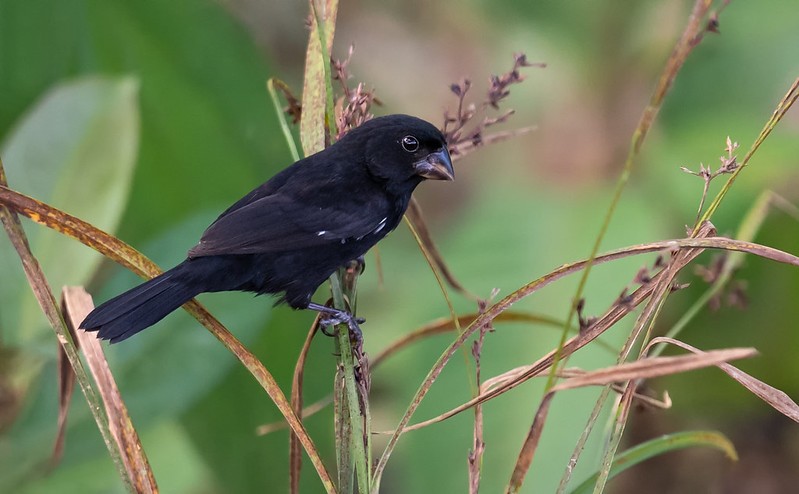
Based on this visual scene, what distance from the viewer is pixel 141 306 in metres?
1.61

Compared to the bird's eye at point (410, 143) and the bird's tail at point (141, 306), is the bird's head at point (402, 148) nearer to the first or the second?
the bird's eye at point (410, 143)

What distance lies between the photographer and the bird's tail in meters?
1.55

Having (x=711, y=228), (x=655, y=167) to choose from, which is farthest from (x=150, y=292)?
(x=655, y=167)

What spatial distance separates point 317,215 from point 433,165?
28cm

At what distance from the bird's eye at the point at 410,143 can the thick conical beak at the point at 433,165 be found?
0.10 ft

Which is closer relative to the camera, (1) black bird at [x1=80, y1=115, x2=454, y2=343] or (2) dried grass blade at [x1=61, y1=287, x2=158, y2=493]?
(2) dried grass blade at [x1=61, y1=287, x2=158, y2=493]

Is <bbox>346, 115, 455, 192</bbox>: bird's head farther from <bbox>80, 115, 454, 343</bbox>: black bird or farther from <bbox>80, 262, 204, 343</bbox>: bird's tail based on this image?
<bbox>80, 262, 204, 343</bbox>: bird's tail

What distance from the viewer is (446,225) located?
379 cm

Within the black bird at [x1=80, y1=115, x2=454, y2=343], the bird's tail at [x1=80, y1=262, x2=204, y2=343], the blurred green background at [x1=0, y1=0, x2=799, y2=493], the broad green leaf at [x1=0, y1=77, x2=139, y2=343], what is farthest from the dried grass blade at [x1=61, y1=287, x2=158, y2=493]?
the broad green leaf at [x1=0, y1=77, x2=139, y2=343]

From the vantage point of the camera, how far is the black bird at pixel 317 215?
6.03ft

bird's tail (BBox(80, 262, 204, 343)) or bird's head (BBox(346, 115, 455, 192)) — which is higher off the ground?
bird's head (BBox(346, 115, 455, 192))

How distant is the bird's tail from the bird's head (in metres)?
0.53

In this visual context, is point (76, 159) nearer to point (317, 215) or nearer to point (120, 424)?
point (317, 215)

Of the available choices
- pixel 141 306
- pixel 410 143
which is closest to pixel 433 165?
pixel 410 143
